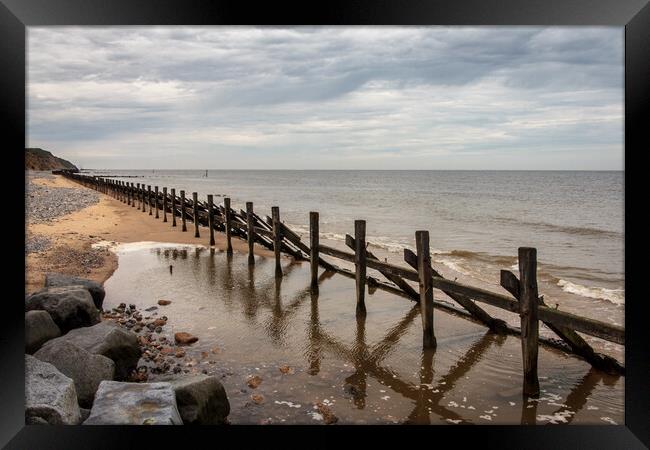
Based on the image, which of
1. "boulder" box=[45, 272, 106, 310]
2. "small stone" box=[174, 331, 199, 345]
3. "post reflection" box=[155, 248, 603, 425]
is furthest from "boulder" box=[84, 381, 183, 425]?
"boulder" box=[45, 272, 106, 310]

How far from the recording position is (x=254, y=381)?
5750mm

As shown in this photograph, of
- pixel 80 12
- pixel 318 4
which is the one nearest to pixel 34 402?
pixel 80 12

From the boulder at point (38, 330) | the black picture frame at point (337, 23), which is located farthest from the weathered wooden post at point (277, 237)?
the black picture frame at point (337, 23)

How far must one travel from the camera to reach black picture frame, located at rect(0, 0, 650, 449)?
3.52 m

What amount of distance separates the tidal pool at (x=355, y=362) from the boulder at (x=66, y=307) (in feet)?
4.01

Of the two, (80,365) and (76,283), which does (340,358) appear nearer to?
(80,365)

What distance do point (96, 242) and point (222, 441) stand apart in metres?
14.2

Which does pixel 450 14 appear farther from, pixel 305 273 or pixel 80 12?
pixel 305 273

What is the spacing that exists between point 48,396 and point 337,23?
387cm

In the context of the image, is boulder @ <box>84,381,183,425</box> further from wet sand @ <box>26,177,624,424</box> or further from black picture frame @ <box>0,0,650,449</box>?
wet sand @ <box>26,177,624,424</box>

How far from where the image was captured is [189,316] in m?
8.34

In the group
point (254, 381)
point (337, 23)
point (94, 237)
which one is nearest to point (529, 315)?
point (254, 381)

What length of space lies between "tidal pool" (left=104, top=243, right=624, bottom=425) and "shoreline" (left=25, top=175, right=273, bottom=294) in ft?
5.34

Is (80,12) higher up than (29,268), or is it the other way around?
(80,12)
